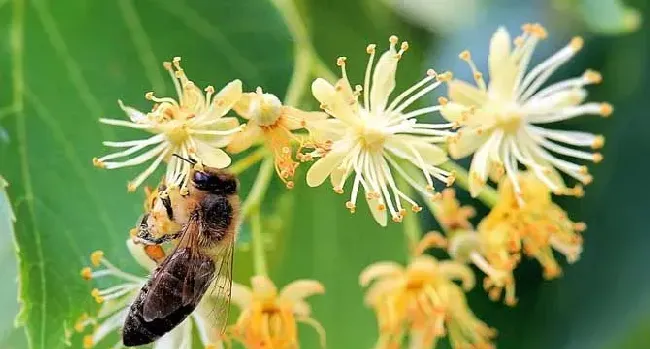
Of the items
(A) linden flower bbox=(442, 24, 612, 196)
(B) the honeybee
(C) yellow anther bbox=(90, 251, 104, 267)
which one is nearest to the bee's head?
(B) the honeybee

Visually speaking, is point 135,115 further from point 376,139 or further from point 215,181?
point 376,139

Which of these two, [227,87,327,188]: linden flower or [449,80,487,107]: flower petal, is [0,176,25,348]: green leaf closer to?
[227,87,327,188]: linden flower

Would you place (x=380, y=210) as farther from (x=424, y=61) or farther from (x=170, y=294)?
(x=424, y=61)

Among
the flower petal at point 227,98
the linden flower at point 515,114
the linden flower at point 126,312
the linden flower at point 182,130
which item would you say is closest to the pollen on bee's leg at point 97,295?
the linden flower at point 126,312

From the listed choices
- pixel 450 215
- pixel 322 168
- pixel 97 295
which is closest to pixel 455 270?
pixel 450 215

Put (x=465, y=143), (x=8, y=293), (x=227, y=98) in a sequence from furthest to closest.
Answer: (x=8, y=293) < (x=465, y=143) < (x=227, y=98)

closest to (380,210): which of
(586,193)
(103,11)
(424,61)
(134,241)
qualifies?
(134,241)
